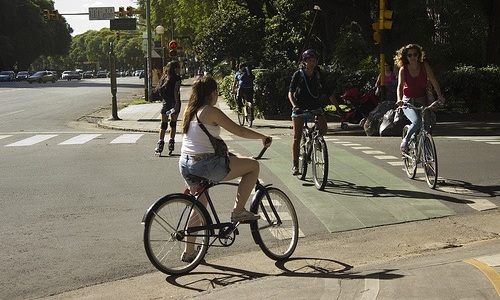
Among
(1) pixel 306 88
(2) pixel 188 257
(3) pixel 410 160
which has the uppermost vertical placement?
(1) pixel 306 88

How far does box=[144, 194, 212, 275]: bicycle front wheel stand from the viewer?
6855 mm

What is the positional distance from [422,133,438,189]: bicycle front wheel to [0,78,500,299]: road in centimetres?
19

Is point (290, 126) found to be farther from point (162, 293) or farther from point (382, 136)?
point (162, 293)

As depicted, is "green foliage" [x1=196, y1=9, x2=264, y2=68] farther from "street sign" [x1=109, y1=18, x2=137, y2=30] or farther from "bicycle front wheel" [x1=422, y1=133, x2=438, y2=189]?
"bicycle front wheel" [x1=422, y1=133, x2=438, y2=189]

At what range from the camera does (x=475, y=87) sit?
25.0 metres

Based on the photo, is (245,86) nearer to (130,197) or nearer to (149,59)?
(130,197)

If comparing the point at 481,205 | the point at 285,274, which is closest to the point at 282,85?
the point at 481,205

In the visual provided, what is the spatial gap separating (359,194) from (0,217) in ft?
14.6

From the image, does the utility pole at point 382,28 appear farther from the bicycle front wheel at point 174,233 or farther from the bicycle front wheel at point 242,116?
the bicycle front wheel at point 174,233

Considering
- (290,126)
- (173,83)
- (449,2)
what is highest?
(449,2)

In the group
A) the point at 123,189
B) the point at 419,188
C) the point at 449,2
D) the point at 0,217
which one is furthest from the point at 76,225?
the point at 449,2

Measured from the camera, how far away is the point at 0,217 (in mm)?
9812

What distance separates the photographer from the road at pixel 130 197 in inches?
300

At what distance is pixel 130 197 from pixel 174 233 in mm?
4072
